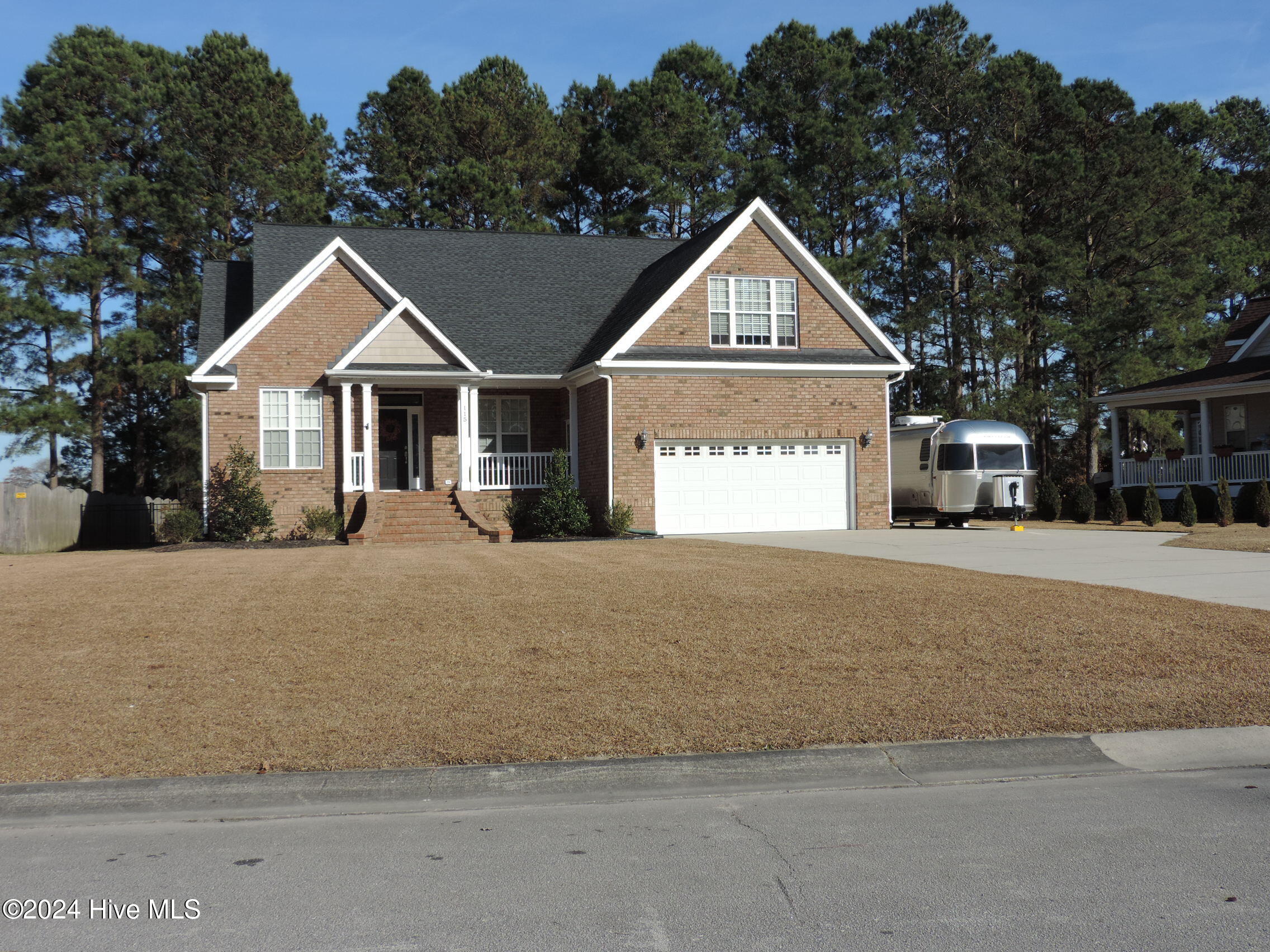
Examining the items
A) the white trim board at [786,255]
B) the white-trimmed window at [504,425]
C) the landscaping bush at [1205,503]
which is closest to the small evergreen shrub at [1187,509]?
the landscaping bush at [1205,503]

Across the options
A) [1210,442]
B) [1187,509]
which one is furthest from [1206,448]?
[1187,509]

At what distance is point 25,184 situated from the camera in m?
35.7

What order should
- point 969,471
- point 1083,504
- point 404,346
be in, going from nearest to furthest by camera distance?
point 404,346, point 969,471, point 1083,504

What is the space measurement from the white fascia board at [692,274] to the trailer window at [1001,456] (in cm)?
825

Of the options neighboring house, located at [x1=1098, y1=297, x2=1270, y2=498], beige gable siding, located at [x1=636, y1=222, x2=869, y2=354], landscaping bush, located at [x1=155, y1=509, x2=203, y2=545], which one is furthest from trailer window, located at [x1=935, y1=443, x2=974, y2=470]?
landscaping bush, located at [x1=155, y1=509, x2=203, y2=545]

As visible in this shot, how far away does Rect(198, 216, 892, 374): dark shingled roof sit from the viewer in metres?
25.7

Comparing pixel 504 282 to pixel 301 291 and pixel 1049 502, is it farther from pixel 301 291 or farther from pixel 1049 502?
pixel 1049 502

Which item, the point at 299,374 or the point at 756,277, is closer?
the point at 299,374

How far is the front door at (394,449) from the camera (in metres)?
25.6

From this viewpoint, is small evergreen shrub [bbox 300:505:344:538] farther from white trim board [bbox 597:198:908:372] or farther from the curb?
the curb

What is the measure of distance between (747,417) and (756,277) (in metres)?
3.36

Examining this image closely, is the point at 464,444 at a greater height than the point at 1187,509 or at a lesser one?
greater

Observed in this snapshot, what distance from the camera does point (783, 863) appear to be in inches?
198

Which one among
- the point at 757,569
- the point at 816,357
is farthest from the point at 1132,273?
the point at 757,569
